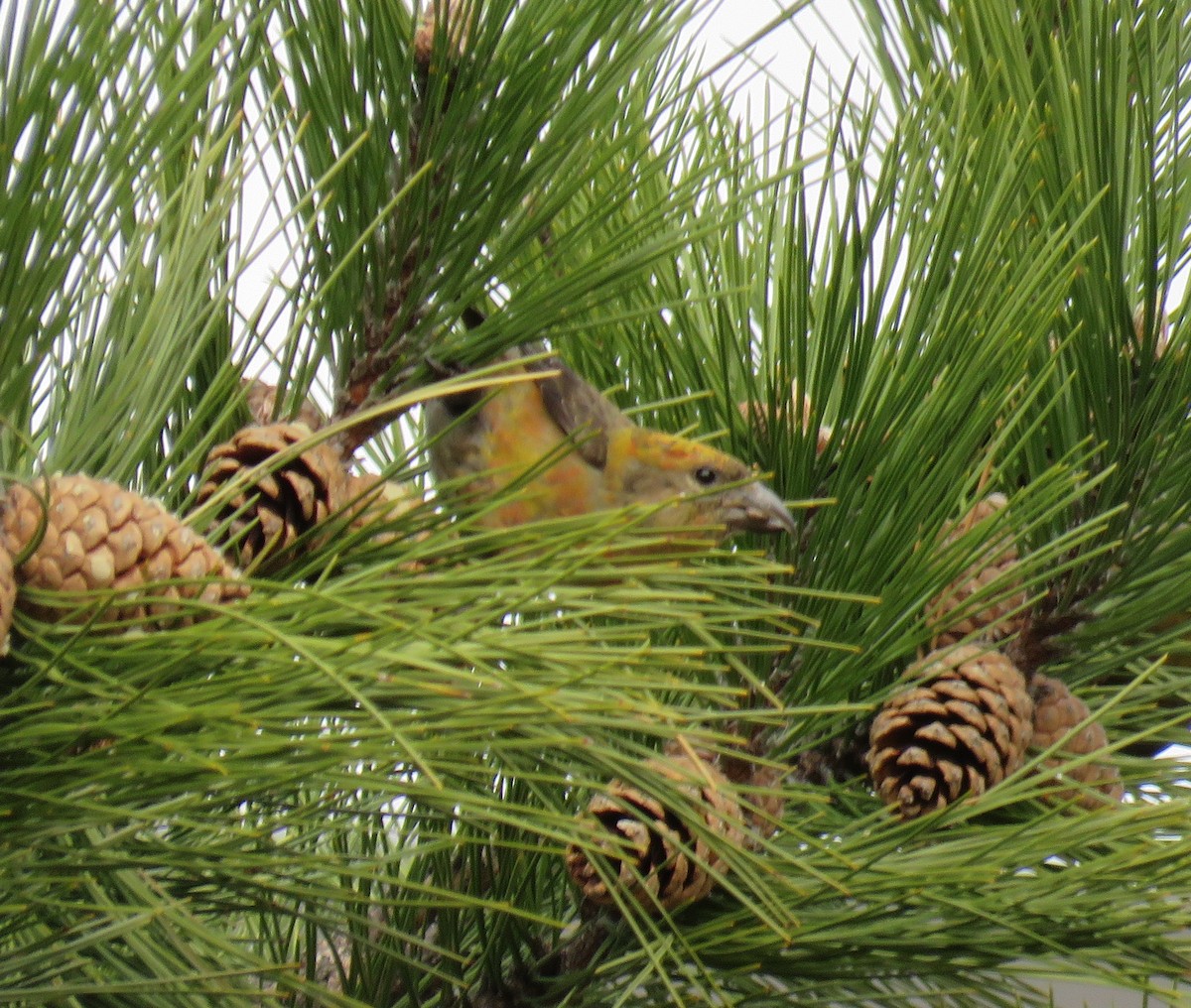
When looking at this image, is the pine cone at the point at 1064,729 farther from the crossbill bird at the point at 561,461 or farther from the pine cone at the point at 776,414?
the crossbill bird at the point at 561,461

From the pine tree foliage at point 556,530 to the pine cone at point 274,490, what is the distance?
0.07ft

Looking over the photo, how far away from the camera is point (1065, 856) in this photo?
1295mm

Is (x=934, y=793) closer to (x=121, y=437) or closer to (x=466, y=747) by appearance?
(x=466, y=747)

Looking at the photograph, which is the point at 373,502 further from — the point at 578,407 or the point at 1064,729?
the point at 578,407

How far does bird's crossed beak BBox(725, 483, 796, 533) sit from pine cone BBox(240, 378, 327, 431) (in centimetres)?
37

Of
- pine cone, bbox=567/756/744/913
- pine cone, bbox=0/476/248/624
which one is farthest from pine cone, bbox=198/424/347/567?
pine cone, bbox=567/756/744/913

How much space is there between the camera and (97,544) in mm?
778

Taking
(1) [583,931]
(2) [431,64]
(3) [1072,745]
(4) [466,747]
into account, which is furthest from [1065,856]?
(2) [431,64]

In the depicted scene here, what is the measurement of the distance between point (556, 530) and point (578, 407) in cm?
93

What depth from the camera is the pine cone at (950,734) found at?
3.95 ft

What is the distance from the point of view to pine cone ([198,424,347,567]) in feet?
3.16

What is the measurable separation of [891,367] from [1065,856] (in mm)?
466

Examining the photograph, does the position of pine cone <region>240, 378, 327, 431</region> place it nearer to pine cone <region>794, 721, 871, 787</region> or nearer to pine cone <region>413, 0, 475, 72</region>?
pine cone <region>413, 0, 475, 72</region>

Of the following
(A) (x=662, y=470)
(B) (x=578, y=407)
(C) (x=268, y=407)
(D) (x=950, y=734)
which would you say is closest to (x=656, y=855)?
(D) (x=950, y=734)
